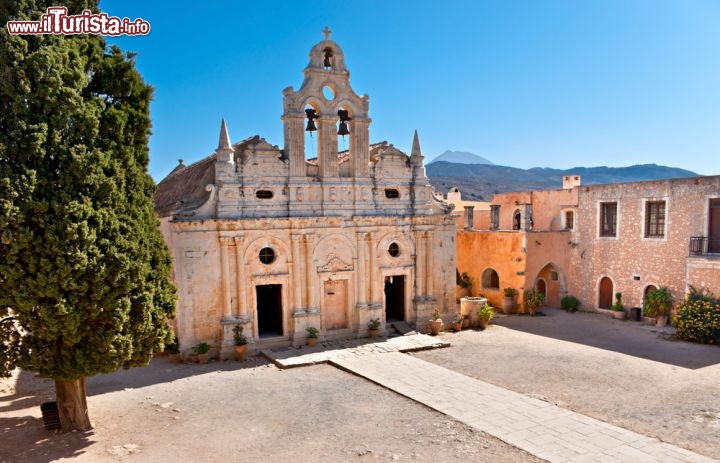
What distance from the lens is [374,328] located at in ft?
64.9

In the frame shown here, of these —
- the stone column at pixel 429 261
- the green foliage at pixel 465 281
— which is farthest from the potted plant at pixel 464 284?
the stone column at pixel 429 261

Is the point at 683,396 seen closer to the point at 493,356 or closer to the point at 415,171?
the point at 493,356

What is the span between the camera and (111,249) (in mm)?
10531

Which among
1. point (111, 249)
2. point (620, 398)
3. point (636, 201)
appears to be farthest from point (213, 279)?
point (636, 201)

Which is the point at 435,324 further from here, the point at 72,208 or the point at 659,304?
the point at 72,208

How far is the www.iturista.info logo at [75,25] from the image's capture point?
9661 millimetres

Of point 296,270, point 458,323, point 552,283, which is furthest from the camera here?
point 552,283

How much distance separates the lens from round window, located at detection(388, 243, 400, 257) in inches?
825

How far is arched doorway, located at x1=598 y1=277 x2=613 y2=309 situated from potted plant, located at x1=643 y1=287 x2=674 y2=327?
261 cm

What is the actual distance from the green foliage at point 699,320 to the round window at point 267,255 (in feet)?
53.8

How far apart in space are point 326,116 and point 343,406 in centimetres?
1113

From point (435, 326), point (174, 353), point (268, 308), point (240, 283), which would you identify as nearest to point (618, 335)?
point (435, 326)

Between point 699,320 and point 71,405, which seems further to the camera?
point 699,320

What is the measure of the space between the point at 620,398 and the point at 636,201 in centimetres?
1378
